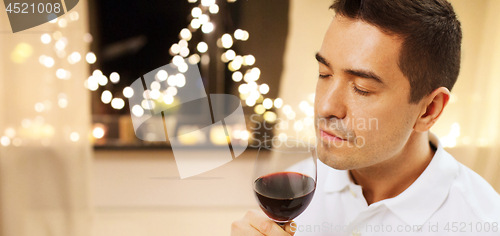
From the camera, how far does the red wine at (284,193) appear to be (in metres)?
0.78

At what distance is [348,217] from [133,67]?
1.76m

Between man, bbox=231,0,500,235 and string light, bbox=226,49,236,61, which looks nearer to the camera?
man, bbox=231,0,500,235

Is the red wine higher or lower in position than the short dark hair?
lower

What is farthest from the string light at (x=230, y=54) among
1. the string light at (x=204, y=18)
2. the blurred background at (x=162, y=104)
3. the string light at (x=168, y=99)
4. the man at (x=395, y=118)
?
the man at (x=395, y=118)

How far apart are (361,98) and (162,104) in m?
1.57

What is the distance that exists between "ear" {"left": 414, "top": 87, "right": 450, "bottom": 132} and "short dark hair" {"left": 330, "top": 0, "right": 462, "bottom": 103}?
0.03 metres

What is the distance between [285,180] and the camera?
2.64ft

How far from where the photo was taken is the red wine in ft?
2.55

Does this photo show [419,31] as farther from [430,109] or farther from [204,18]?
[204,18]

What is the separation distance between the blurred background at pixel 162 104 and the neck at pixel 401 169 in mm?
1129

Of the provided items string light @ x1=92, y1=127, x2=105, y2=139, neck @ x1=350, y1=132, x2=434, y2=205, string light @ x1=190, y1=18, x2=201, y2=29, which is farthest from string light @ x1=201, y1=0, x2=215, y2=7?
neck @ x1=350, y1=132, x2=434, y2=205

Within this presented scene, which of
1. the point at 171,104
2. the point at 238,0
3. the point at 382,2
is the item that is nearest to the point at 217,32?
the point at 238,0

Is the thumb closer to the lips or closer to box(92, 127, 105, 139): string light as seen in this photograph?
the lips

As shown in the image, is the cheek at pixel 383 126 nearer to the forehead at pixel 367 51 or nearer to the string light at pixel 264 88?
the forehead at pixel 367 51
